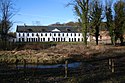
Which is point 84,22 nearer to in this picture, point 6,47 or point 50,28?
point 6,47

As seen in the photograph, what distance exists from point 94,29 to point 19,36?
68702mm

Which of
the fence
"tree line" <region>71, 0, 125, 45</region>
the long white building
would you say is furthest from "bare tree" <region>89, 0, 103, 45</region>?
the long white building

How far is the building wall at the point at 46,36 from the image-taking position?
13075 cm

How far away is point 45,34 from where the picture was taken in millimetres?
134250

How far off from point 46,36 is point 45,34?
1.19m

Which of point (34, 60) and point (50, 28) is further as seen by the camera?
point (50, 28)

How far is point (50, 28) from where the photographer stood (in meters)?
137

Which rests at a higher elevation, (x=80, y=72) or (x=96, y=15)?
(x=96, y=15)

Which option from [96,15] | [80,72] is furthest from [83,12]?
[80,72]

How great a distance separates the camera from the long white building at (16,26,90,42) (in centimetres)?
13138

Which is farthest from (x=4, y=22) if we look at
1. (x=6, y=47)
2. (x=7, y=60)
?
(x=7, y=60)

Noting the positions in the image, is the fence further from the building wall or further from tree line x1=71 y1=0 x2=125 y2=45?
the building wall

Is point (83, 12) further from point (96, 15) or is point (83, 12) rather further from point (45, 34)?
point (45, 34)

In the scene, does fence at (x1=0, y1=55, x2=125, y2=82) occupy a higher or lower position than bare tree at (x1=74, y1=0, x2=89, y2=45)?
lower
